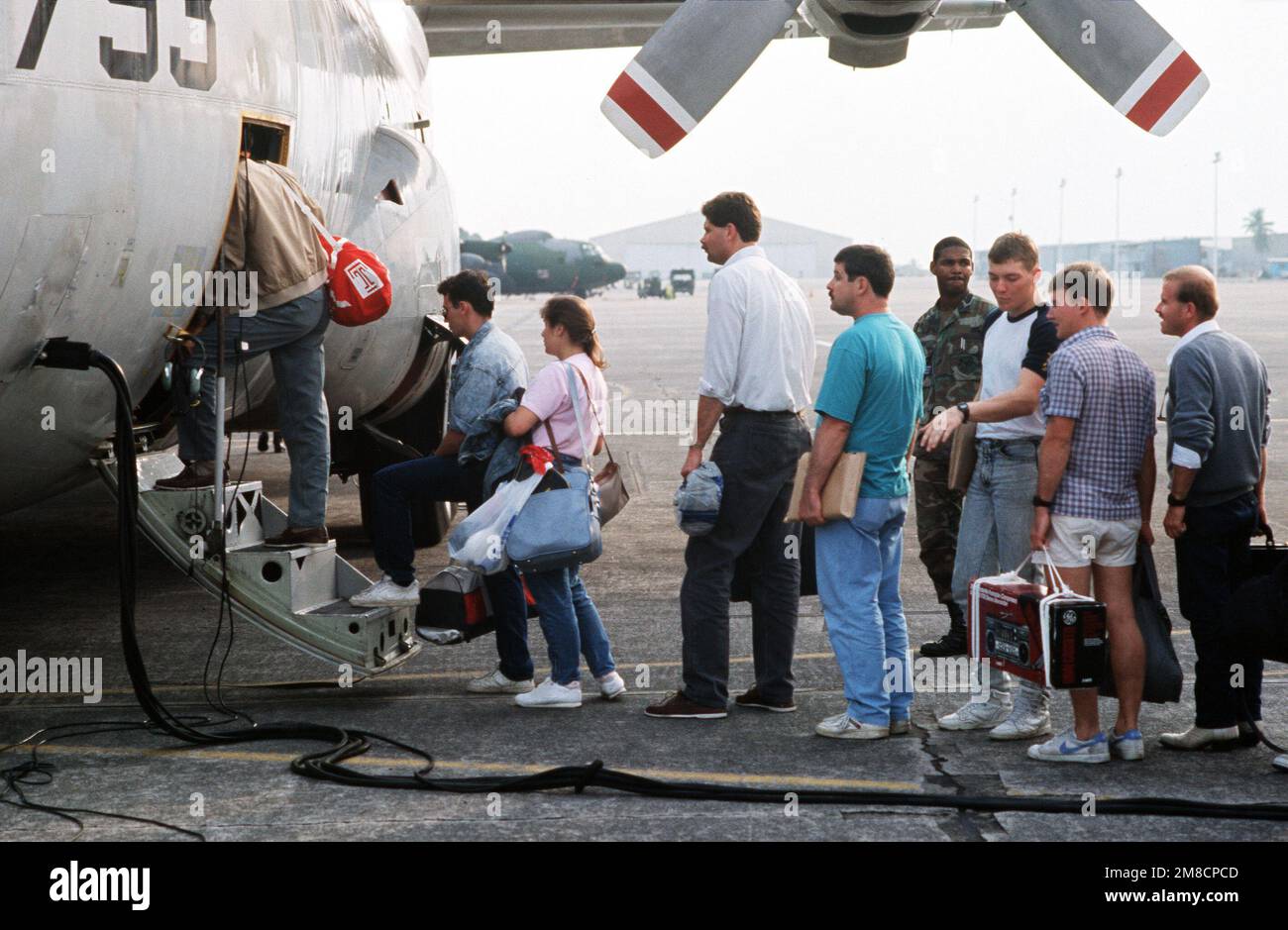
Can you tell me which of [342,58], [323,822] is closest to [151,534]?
[323,822]

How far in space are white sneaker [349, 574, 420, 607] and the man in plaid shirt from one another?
264 centimetres

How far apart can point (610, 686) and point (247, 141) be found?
278 centimetres

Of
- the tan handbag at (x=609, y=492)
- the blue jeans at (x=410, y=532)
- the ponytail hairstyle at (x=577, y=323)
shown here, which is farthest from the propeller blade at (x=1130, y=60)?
the blue jeans at (x=410, y=532)

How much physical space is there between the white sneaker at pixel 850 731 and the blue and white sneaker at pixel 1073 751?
61 cm

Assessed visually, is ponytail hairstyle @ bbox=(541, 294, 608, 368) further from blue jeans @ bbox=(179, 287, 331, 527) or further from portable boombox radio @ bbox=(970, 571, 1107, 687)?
portable boombox radio @ bbox=(970, 571, 1107, 687)

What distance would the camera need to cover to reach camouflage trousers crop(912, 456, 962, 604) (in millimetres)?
6988

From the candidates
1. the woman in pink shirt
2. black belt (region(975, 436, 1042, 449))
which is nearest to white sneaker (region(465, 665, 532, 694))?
the woman in pink shirt

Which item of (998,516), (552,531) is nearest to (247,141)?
(552,531)

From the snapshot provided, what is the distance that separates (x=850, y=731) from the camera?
5.70m
